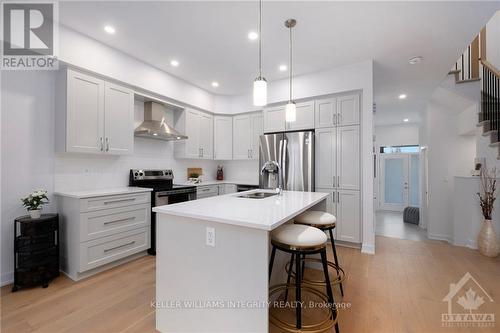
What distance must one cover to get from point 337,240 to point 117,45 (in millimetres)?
4317

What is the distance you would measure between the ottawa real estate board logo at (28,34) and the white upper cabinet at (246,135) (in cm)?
309

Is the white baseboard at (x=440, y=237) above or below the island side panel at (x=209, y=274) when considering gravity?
below

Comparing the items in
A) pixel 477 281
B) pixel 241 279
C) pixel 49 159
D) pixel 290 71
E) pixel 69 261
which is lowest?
pixel 477 281

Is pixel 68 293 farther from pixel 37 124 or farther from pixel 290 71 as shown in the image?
pixel 290 71

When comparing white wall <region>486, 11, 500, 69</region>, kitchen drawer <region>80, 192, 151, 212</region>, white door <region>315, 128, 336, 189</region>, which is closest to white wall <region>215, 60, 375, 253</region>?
white door <region>315, 128, 336, 189</region>

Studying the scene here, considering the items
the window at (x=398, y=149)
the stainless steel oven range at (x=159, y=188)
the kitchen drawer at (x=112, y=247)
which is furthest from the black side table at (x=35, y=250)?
the window at (x=398, y=149)

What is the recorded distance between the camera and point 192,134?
4.43m

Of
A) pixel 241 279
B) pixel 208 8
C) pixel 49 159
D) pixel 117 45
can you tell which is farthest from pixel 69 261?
pixel 208 8

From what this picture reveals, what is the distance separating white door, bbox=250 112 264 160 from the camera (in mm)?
4723

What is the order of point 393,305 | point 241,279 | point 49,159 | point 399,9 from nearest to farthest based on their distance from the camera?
point 241,279
point 393,305
point 399,9
point 49,159

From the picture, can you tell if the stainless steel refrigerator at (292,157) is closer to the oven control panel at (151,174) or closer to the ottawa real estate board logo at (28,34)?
the oven control panel at (151,174)

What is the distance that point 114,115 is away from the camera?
313 cm

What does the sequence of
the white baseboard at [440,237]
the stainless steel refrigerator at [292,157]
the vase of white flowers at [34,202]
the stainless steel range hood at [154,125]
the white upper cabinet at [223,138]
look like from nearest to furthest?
the vase of white flowers at [34,202]
the stainless steel range hood at [154,125]
the stainless steel refrigerator at [292,157]
the white baseboard at [440,237]
the white upper cabinet at [223,138]

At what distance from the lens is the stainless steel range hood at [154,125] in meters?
3.51
